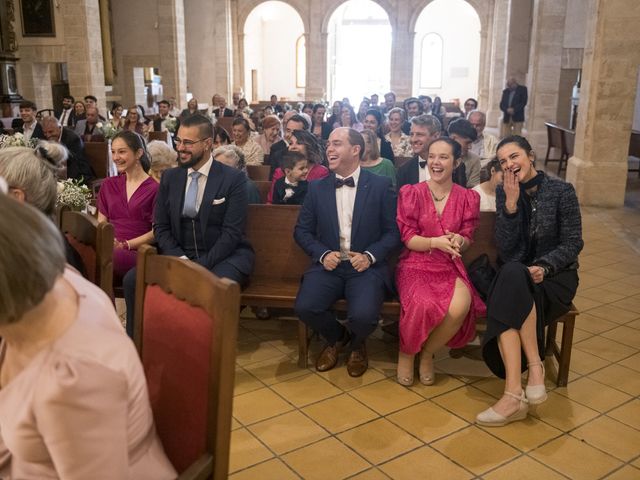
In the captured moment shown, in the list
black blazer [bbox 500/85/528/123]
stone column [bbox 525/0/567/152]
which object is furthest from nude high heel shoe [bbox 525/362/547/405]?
black blazer [bbox 500/85/528/123]

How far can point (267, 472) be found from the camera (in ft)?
9.12

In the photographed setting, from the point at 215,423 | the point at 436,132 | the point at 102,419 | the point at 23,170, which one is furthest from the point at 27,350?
the point at 436,132

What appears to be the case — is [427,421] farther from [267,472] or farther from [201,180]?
[201,180]

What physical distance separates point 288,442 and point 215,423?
56.9 inches

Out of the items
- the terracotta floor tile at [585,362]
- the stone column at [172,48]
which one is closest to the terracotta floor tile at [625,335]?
the terracotta floor tile at [585,362]

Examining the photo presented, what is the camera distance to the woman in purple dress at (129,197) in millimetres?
4105

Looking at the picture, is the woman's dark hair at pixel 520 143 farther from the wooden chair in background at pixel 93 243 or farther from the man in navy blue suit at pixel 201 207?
the wooden chair in background at pixel 93 243

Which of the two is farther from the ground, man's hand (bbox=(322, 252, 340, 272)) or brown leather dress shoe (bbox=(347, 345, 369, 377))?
man's hand (bbox=(322, 252, 340, 272))

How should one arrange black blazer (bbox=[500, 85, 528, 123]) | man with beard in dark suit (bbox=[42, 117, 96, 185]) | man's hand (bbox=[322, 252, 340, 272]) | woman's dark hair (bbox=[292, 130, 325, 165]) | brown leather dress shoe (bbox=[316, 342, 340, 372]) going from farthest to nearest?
black blazer (bbox=[500, 85, 528, 123]), man with beard in dark suit (bbox=[42, 117, 96, 185]), woman's dark hair (bbox=[292, 130, 325, 165]), brown leather dress shoe (bbox=[316, 342, 340, 372]), man's hand (bbox=[322, 252, 340, 272])

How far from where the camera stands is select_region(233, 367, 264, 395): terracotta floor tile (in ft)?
11.6

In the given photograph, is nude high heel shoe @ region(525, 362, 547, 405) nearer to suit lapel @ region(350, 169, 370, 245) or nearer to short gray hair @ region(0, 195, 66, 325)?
suit lapel @ region(350, 169, 370, 245)

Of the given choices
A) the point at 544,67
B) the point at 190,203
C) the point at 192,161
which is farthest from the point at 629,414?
the point at 544,67

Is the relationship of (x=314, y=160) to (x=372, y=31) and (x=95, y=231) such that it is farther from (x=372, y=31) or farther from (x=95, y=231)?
(x=372, y=31)

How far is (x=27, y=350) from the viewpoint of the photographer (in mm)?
1281
